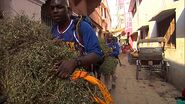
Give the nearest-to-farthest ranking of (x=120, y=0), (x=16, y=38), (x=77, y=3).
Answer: (x=16, y=38) → (x=77, y=3) → (x=120, y=0)

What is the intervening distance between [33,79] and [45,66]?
0.39 feet

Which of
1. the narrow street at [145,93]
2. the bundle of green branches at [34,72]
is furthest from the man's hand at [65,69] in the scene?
the narrow street at [145,93]

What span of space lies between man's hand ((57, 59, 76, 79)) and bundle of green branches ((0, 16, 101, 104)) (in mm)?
38

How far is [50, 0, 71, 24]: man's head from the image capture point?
266 centimetres

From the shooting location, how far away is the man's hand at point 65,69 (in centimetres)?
216

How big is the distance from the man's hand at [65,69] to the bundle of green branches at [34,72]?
38 mm

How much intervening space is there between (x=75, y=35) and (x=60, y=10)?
25 centimetres

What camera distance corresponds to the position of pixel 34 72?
6.88 ft

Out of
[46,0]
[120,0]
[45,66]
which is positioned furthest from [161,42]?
[120,0]

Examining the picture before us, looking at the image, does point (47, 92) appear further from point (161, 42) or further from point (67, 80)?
point (161, 42)

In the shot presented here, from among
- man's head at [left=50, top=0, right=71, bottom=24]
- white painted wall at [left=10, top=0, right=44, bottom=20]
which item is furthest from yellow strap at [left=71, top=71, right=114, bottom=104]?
white painted wall at [left=10, top=0, right=44, bottom=20]

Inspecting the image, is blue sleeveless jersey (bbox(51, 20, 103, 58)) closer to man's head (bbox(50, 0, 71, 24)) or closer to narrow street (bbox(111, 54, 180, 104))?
man's head (bbox(50, 0, 71, 24))

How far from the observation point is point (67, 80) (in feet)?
7.18

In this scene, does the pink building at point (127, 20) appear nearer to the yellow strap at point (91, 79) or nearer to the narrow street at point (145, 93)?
the narrow street at point (145, 93)
